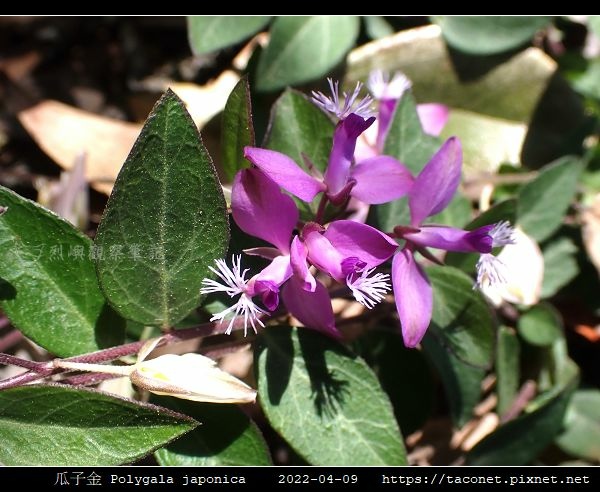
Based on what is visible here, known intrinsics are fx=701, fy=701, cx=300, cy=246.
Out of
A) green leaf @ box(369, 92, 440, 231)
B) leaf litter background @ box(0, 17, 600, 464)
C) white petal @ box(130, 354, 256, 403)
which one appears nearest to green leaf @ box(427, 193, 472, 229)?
leaf litter background @ box(0, 17, 600, 464)

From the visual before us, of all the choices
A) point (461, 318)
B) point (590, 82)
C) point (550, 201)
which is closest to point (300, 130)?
point (461, 318)

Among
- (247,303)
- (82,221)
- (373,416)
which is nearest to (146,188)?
(247,303)

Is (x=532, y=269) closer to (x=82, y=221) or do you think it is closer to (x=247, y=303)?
(x=247, y=303)

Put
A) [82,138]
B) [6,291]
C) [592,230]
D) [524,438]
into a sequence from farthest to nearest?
[82,138] < [592,230] < [524,438] < [6,291]

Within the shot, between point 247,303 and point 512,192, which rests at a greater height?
point 247,303

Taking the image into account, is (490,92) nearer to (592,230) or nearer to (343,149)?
(592,230)

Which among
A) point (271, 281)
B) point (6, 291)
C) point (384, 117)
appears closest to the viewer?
point (271, 281)
